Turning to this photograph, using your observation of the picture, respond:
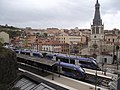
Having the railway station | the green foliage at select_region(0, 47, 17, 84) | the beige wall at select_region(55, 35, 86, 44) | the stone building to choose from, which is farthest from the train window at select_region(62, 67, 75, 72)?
the beige wall at select_region(55, 35, 86, 44)

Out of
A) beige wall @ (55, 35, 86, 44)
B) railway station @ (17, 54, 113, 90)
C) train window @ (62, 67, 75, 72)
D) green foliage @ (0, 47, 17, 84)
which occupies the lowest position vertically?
railway station @ (17, 54, 113, 90)

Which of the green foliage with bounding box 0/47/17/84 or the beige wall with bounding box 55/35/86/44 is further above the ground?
the beige wall with bounding box 55/35/86/44

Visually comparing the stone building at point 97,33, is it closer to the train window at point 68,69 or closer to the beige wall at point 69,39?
the beige wall at point 69,39

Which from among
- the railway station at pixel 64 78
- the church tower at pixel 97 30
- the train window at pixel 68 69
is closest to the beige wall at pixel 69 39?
the church tower at pixel 97 30

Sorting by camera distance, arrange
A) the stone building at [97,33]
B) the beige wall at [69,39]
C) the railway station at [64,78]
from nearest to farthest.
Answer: the railway station at [64,78]
the stone building at [97,33]
the beige wall at [69,39]

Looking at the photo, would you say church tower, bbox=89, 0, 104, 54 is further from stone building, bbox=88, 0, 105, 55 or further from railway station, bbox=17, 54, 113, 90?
railway station, bbox=17, 54, 113, 90

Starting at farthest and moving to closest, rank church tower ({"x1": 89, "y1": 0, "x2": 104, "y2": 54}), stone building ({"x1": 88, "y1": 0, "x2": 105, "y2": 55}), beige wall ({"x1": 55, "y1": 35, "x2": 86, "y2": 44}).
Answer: beige wall ({"x1": 55, "y1": 35, "x2": 86, "y2": 44}), church tower ({"x1": 89, "y1": 0, "x2": 104, "y2": 54}), stone building ({"x1": 88, "y1": 0, "x2": 105, "y2": 55})

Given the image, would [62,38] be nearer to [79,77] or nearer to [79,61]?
[79,61]

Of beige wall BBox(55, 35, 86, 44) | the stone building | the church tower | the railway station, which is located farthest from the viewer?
beige wall BBox(55, 35, 86, 44)

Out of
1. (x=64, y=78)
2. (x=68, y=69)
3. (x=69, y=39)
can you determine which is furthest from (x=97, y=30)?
(x=64, y=78)

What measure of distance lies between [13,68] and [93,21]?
55.2 m

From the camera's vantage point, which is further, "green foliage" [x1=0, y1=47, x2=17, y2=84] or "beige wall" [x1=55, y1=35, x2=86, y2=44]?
"beige wall" [x1=55, y1=35, x2=86, y2=44]

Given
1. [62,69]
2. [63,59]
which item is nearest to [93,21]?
[63,59]

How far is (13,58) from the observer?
23531mm
